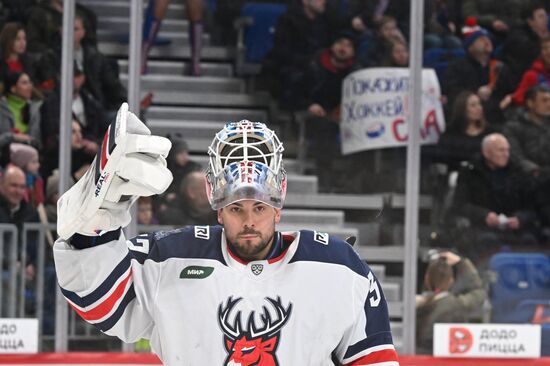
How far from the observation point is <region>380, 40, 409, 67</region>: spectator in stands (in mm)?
5199

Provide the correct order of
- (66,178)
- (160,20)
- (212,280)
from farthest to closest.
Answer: (160,20) < (66,178) < (212,280)

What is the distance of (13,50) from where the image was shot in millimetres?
5098

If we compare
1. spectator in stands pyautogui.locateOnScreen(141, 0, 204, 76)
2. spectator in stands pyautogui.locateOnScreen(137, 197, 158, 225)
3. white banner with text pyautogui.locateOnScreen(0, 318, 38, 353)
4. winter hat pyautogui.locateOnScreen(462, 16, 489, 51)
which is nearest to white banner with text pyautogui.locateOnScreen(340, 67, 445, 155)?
winter hat pyautogui.locateOnScreen(462, 16, 489, 51)

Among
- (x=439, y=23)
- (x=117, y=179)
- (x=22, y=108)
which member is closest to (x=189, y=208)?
(x=22, y=108)

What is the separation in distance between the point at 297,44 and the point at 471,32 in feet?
2.43

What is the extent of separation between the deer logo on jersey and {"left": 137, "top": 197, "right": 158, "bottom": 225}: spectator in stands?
2.84 meters

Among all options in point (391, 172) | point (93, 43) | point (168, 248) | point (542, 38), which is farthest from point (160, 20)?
point (168, 248)

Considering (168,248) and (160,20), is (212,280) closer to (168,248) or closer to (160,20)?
(168,248)

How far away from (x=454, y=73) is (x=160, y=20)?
1269 millimetres

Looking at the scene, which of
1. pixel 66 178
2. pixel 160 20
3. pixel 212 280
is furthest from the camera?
pixel 160 20

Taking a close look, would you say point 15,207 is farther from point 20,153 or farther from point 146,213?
point 146,213

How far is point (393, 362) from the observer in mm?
2264

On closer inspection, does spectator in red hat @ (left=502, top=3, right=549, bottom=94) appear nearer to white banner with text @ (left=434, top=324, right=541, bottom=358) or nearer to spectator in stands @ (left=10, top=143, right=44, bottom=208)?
white banner with text @ (left=434, top=324, right=541, bottom=358)

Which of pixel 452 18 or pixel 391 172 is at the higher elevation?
pixel 452 18
